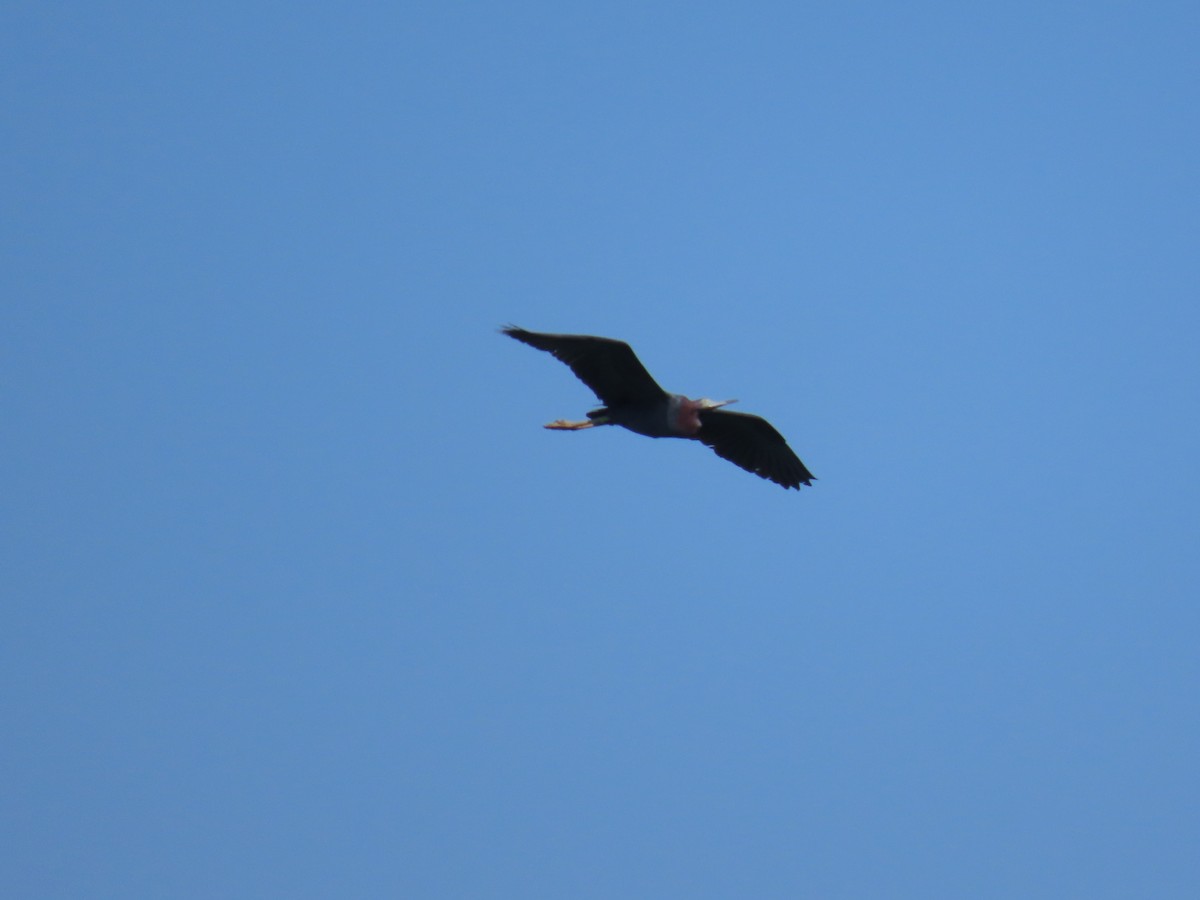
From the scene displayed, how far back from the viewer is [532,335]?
18.4 meters

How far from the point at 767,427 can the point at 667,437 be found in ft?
9.58

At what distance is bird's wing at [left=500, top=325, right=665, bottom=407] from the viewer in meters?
18.5

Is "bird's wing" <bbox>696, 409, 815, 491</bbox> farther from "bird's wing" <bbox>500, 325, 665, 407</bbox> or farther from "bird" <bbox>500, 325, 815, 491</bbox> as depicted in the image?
"bird's wing" <bbox>500, 325, 665, 407</bbox>

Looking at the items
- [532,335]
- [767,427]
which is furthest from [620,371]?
[767,427]

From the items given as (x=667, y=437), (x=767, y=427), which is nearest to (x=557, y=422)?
(x=667, y=437)

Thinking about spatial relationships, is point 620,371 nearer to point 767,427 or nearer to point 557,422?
point 557,422

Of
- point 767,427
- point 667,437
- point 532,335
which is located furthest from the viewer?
point 767,427

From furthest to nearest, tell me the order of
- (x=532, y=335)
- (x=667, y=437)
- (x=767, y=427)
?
(x=767, y=427) < (x=667, y=437) < (x=532, y=335)

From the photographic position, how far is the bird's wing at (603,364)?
1855 centimetres

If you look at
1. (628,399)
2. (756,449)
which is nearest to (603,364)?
(628,399)

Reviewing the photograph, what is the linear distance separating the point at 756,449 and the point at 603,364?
15.8 feet

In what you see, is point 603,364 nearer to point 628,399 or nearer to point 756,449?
point 628,399

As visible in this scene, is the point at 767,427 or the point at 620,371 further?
the point at 767,427

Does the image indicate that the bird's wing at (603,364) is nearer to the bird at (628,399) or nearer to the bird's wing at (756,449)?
the bird at (628,399)
